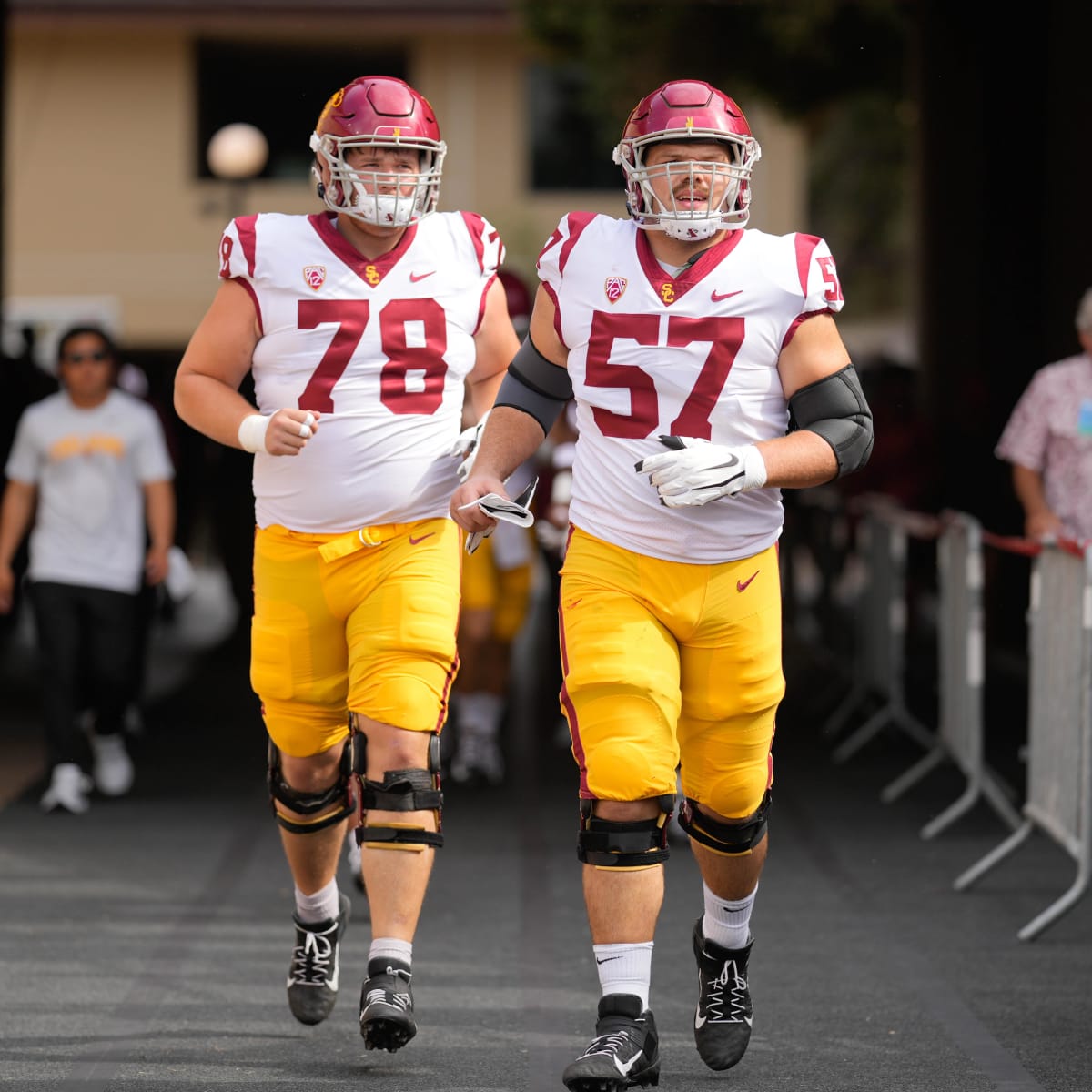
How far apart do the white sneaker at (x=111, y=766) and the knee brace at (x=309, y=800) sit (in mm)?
3746

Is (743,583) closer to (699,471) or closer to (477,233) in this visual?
(699,471)

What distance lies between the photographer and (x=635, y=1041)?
4.36m

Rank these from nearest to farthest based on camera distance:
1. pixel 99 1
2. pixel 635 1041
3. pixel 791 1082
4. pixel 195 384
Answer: pixel 635 1041, pixel 791 1082, pixel 195 384, pixel 99 1

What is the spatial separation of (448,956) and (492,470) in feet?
5.93

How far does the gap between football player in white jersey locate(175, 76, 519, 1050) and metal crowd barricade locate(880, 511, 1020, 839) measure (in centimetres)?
307

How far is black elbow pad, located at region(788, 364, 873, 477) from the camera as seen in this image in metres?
4.53

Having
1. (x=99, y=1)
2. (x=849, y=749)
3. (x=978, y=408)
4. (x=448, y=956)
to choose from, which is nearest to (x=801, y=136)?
(x=99, y=1)

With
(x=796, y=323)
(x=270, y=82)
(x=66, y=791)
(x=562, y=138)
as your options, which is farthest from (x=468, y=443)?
(x=562, y=138)

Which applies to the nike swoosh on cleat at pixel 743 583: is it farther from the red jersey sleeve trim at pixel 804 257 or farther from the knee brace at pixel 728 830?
the red jersey sleeve trim at pixel 804 257

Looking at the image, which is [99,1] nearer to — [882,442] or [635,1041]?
[882,442]

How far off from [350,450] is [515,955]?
1.72 m

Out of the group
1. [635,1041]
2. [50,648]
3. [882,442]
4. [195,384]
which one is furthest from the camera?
[882,442]

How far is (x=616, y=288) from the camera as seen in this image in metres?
4.57

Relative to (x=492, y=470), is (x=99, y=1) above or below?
above
